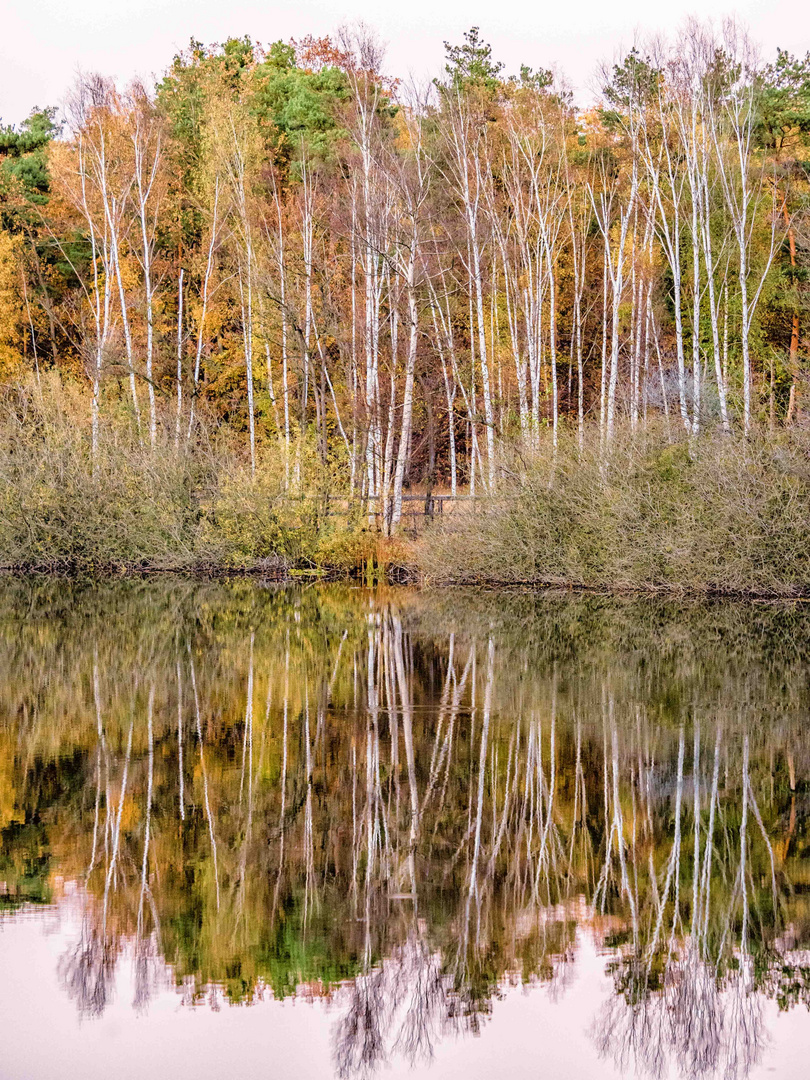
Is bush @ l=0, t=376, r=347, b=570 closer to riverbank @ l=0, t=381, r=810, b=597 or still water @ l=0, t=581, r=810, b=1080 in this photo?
riverbank @ l=0, t=381, r=810, b=597

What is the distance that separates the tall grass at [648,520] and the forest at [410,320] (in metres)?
0.06

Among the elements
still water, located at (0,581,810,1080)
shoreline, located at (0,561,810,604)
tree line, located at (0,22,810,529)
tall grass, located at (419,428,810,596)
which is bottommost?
still water, located at (0,581,810,1080)

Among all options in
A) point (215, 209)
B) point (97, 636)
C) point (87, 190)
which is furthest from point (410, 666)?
point (87, 190)

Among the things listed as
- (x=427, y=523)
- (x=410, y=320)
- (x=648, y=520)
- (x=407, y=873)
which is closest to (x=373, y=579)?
(x=427, y=523)

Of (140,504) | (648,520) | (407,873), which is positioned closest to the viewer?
(407,873)

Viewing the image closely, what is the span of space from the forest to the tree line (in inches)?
7.3

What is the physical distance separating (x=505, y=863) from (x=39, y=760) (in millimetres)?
4529

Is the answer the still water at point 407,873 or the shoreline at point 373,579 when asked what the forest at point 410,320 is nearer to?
the shoreline at point 373,579

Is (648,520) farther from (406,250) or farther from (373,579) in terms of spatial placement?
(406,250)

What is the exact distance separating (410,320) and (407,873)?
2412 centimetres

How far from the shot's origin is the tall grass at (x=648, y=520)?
2417 centimetres

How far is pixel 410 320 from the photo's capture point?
102 ft

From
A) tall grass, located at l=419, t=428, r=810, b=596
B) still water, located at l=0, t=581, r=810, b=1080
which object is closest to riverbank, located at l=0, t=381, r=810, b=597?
tall grass, located at l=419, t=428, r=810, b=596

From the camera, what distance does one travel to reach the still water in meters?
5.97
